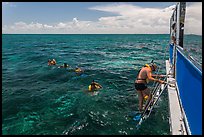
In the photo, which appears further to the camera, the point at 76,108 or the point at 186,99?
the point at 76,108

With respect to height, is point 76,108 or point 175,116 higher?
point 175,116

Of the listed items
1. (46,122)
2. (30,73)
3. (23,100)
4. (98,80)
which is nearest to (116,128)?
(46,122)

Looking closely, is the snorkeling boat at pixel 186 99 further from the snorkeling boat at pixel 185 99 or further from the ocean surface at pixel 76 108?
the ocean surface at pixel 76 108

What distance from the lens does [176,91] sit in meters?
11.1

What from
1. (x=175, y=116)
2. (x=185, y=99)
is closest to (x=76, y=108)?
(x=175, y=116)

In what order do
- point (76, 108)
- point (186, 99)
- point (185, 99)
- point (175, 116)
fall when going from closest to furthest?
1. point (186, 99)
2. point (185, 99)
3. point (175, 116)
4. point (76, 108)

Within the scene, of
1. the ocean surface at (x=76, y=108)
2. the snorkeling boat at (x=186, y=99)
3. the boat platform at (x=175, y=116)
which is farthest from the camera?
the ocean surface at (x=76, y=108)

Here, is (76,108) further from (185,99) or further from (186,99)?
(186,99)

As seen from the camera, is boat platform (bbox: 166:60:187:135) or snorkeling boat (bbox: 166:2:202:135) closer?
snorkeling boat (bbox: 166:2:202:135)

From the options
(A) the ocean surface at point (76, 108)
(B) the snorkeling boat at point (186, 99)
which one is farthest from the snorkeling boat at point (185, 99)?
(A) the ocean surface at point (76, 108)

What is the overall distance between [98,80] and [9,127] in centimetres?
1135

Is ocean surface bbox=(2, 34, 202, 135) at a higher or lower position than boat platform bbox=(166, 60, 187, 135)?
lower

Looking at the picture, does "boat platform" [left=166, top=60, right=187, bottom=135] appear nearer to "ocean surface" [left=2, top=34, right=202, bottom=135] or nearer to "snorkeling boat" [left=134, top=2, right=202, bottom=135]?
"snorkeling boat" [left=134, top=2, right=202, bottom=135]

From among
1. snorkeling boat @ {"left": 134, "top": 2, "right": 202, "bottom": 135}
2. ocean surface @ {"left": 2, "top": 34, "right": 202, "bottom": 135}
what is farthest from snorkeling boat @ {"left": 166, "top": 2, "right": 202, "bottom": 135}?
ocean surface @ {"left": 2, "top": 34, "right": 202, "bottom": 135}
